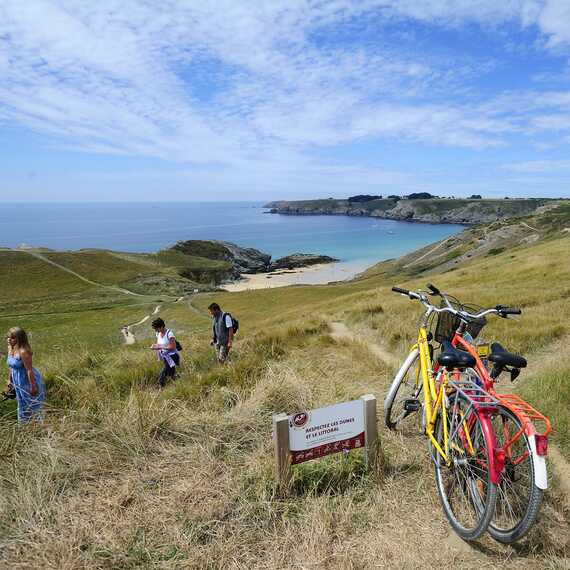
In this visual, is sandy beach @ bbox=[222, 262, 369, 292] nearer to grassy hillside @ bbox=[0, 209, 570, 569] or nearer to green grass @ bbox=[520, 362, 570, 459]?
green grass @ bbox=[520, 362, 570, 459]

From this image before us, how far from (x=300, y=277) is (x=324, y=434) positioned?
97.2m

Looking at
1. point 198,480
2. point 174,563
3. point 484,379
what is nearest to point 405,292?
point 484,379

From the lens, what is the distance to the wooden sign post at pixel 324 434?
3.83m

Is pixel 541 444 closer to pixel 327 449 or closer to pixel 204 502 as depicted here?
pixel 327 449

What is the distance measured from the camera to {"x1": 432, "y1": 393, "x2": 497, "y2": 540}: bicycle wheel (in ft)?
11.3

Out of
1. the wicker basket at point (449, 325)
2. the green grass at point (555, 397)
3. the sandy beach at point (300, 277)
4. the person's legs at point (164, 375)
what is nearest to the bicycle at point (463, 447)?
the wicker basket at point (449, 325)

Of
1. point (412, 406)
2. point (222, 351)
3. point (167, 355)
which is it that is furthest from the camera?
point (222, 351)

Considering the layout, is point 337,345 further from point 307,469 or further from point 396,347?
point 307,469

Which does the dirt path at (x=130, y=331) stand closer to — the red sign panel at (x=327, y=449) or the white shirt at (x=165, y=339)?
the white shirt at (x=165, y=339)

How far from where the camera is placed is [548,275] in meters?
21.8

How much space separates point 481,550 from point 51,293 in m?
71.2

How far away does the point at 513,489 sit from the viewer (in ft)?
11.4

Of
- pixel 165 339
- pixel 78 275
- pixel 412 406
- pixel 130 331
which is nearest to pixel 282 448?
pixel 412 406

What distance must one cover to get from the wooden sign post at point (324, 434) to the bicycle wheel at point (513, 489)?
1.17m
